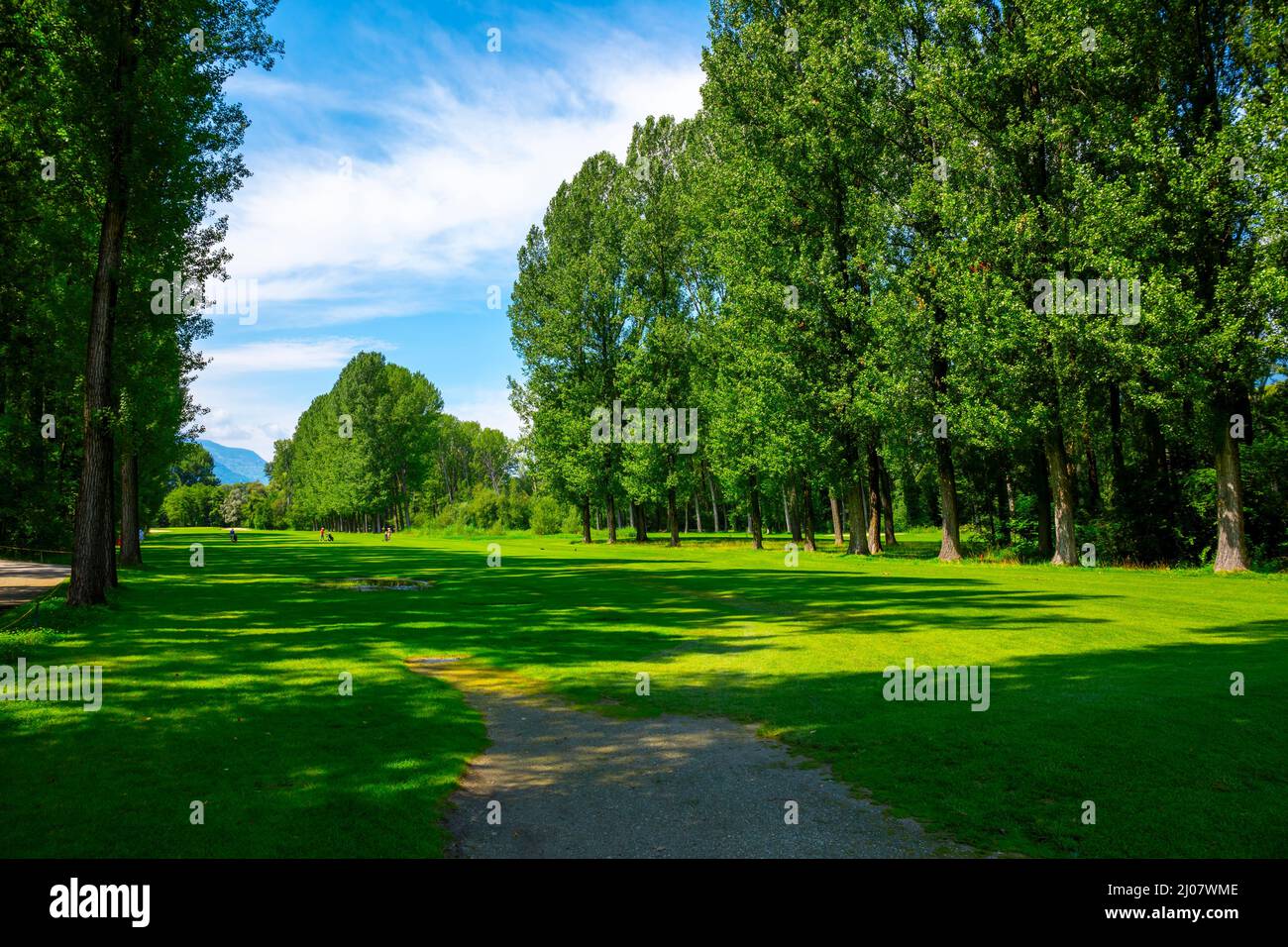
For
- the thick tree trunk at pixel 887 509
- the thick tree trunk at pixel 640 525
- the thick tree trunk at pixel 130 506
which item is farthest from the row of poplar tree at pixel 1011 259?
the thick tree trunk at pixel 130 506

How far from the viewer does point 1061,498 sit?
31734 mm

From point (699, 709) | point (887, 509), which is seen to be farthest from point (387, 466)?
point (699, 709)

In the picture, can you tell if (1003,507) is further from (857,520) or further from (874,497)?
(857,520)

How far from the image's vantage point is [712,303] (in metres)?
59.6

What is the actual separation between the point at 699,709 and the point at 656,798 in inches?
149

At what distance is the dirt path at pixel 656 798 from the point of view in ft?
21.5

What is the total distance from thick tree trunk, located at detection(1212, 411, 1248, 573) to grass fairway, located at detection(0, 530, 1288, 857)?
3.66 metres

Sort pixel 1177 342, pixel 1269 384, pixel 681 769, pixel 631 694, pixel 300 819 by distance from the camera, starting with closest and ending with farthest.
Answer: pixel 300 819
pixel 681 769
pixel 631 694
pixel 1177 342
pixel 1269 384

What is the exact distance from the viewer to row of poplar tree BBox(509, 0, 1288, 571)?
Result: 26.7 meters

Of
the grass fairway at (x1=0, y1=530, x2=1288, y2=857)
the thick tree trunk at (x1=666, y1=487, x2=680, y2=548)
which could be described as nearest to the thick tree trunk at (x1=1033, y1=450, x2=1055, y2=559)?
the grass fairway at (x1=0, y1=530, x2=1288, y2=857)

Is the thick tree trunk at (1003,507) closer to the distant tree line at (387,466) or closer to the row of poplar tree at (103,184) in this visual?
the row of poplar tree at (103,184)

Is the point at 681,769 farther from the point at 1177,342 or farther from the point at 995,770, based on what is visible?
the point at 1177,342

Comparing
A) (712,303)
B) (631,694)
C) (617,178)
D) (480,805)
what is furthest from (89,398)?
(617,178)
